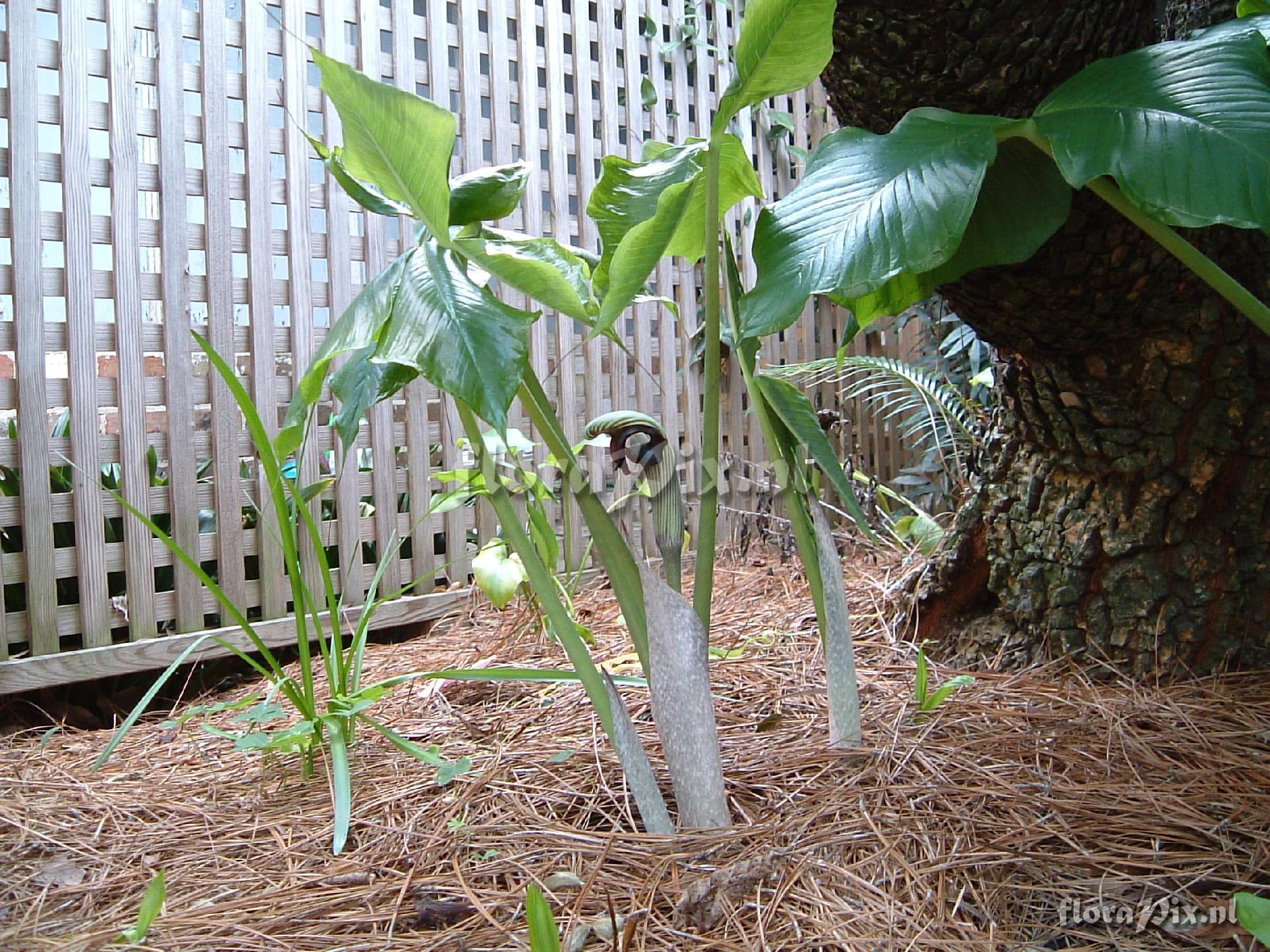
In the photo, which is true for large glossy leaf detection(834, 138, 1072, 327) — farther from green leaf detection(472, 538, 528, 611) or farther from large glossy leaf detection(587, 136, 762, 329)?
green leaf detection(472, 538, 528, 611)

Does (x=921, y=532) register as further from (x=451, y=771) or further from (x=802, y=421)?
(x=451, y=771)

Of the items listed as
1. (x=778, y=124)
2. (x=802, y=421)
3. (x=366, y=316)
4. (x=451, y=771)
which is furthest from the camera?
(x=778, y=124)

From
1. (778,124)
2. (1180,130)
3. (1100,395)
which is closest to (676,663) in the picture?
(1180,130)

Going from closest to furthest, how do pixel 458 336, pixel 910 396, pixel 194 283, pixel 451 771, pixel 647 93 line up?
pixel 458 336 → pixel 451 771 → pixel 194 283 → pixel 647 93 → pixel 910 396

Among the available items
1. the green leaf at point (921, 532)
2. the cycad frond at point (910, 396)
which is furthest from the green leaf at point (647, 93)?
the green leaf at point (921, 532)

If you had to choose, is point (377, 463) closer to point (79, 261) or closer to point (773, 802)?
point (79, 261)

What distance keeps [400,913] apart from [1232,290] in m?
1.04

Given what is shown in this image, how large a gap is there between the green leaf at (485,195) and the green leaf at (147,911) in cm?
73

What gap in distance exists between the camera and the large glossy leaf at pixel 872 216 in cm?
85

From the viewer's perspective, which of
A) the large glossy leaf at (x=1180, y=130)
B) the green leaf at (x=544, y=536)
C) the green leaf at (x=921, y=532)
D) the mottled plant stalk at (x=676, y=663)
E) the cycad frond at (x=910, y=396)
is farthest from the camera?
the cycad frond at (x=910, y=396)

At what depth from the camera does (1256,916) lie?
707mm

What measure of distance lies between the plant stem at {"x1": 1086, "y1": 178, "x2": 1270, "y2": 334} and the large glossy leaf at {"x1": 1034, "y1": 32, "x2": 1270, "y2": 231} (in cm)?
4

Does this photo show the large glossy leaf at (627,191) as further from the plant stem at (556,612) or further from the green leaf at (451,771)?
the green leaf at (451,771)

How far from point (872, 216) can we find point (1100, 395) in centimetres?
73
